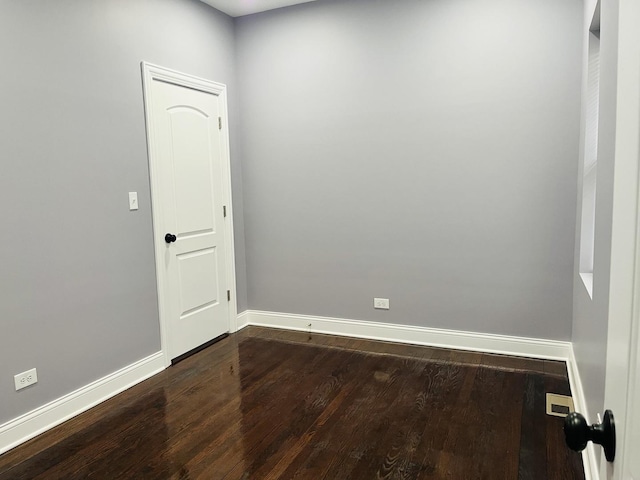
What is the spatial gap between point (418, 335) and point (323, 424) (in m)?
1.51

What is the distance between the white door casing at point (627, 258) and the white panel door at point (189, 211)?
321 cm

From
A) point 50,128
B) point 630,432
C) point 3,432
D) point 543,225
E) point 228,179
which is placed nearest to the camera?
point 630,432

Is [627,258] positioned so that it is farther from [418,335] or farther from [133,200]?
[418,335]

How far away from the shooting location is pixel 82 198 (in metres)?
2.87

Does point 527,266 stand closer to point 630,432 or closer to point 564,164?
point 564,164

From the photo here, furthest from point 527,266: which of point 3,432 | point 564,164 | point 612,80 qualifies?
point 3,432

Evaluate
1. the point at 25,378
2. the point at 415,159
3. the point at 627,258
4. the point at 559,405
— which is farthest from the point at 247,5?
the point at 627,258

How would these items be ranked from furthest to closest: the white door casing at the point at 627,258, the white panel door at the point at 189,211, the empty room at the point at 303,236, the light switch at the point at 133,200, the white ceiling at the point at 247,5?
1. the white ceiling at the point at 247,5
2. the white panel door at the point at 189,211
3. the light switch at the point at 133,200
4. the empty room at the point at 303,236
5. the white door casing at the point at 627,258

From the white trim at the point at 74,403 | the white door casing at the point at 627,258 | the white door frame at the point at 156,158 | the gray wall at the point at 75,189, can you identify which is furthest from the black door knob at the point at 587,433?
the white door frame at the point at 156,158

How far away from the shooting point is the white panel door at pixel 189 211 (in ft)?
11.4

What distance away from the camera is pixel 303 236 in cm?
426

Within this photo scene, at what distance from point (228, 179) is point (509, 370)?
9.05ft

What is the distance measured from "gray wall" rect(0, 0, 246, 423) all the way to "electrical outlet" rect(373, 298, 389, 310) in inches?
70.5

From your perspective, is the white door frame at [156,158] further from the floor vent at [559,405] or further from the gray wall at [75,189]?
the floor vent at [559,405]
